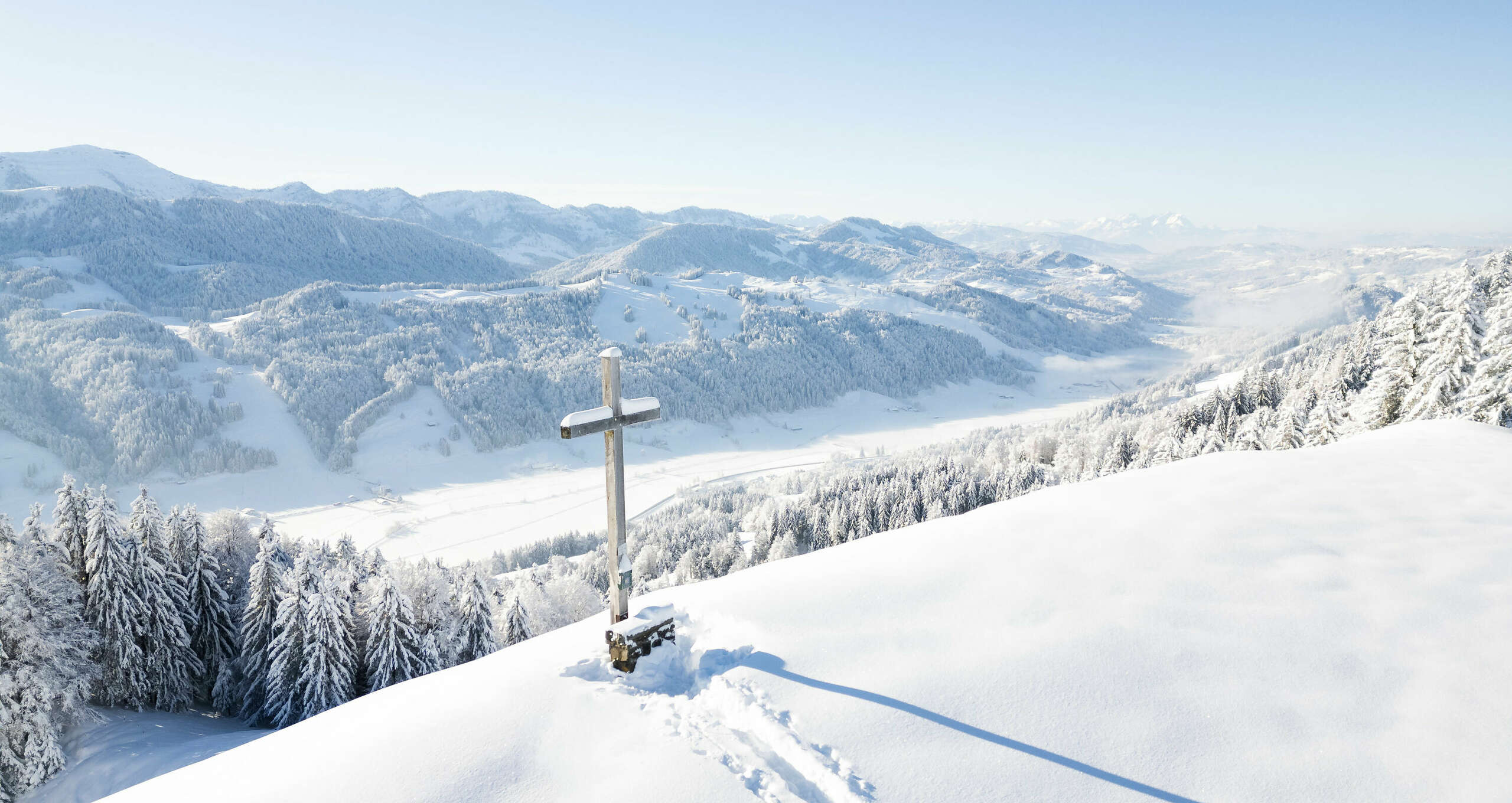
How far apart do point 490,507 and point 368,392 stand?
193ft

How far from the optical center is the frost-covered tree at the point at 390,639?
20906mm

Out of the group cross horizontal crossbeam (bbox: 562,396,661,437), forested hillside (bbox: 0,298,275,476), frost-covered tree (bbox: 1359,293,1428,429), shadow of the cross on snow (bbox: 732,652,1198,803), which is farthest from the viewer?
forested hillside (bbox: 0,298,275,476)

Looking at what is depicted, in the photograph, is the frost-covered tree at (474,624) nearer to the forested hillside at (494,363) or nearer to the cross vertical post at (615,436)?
the cross vertical post at (615,436)

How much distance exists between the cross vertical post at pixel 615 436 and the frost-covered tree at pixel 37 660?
59.0 feet

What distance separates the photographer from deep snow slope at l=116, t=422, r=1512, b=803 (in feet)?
17.0

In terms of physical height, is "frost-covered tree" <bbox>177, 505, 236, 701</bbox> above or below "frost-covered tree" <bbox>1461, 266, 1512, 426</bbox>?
below

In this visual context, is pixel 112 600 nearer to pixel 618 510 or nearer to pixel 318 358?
pixel 618 510

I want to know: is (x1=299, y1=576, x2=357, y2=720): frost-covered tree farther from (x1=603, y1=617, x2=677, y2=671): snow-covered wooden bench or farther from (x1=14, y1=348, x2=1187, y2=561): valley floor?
(x1=14, y1=348, x2=1187, y2=561): valley floor

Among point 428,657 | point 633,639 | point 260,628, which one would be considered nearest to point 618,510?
point 633,639

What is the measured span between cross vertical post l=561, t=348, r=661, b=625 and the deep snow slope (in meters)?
0.71

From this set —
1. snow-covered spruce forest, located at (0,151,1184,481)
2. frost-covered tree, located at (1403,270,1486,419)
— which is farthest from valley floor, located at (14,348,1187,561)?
frost-covered tree, located at (1403,270,1486,419)

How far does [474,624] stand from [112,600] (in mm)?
10844

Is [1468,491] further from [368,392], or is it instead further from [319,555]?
[368,392]

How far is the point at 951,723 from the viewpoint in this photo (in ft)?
18.9
